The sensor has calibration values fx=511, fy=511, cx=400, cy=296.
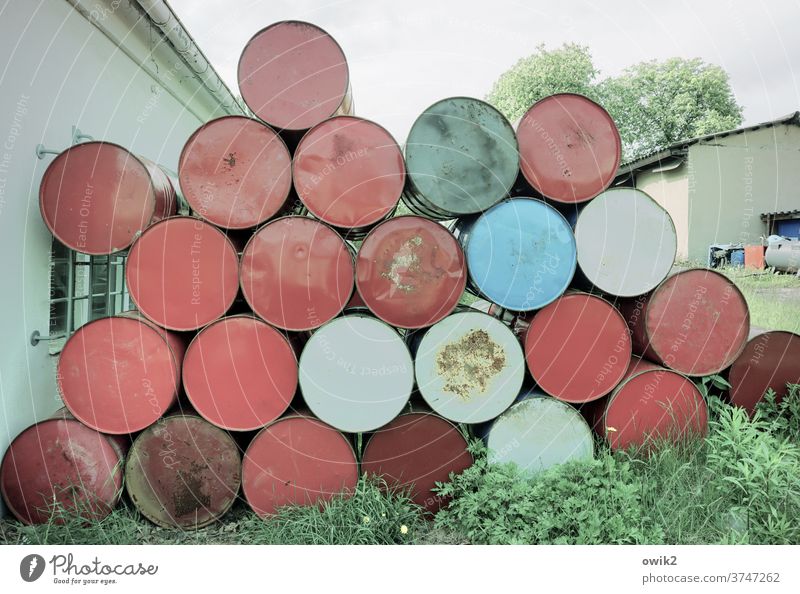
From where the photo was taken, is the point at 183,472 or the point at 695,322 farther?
the point at 695,322

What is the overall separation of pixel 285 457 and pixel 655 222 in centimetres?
218

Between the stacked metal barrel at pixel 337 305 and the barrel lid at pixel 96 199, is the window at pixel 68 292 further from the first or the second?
the stacked metal barrel at pixel 337 305

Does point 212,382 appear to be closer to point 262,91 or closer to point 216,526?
point 216,526

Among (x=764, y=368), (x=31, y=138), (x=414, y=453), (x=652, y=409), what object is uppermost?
(x=31, y=138)

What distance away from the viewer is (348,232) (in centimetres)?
258

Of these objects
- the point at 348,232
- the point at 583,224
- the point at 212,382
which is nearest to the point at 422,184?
the point at 348,232

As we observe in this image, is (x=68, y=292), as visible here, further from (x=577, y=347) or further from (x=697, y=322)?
(x=697, y=322)

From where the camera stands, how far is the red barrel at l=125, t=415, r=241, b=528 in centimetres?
245

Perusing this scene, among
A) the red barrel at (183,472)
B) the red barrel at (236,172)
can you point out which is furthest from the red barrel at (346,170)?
the red barrel at (183,472)

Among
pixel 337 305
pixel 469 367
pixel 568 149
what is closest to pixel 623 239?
pixel 568 149

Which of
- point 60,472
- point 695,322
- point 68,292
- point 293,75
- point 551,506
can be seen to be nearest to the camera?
point 551,506

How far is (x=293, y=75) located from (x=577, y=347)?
1.95m

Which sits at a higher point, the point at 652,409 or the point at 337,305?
the point at 337,305

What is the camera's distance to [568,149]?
258 cm
